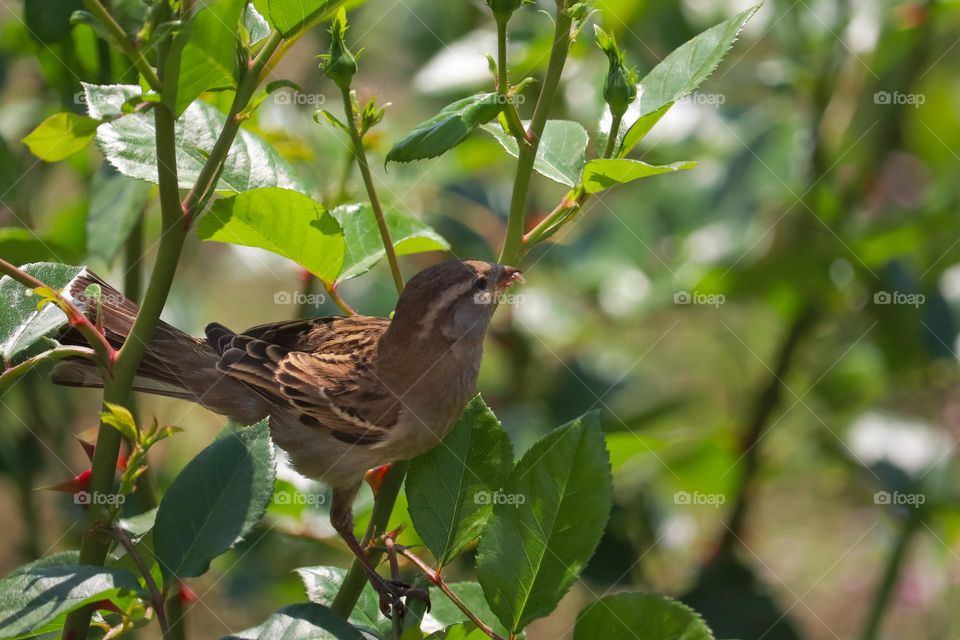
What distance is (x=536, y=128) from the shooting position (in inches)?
60.0

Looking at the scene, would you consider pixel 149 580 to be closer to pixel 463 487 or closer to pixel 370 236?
pixel 463 487

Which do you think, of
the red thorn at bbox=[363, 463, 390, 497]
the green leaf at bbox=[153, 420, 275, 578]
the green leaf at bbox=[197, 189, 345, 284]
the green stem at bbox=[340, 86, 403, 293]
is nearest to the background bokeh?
the red thorn at bbox=[363, 463, 390, 497]

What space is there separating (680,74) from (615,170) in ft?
0.73

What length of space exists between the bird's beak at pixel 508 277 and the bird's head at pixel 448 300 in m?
0.07

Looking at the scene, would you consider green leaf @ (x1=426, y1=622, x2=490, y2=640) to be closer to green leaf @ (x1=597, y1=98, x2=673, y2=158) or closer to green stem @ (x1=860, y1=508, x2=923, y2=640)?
green leaf @ (x1=597, y1=98, x2=673, y2=158)

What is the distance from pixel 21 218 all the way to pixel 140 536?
1.05m

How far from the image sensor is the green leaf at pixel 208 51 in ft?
4.35

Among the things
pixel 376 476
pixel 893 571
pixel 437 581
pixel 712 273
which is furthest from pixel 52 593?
pixel 893 571

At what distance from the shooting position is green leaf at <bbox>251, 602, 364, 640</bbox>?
4.39 feet

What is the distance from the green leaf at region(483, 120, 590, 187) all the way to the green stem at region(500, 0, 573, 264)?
96mm

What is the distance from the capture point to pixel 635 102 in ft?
5.54

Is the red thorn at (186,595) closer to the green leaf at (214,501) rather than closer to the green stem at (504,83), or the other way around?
the green leaf at (214,501)

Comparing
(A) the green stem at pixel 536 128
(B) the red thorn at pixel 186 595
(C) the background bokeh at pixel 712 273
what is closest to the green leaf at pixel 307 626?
(B) the red thorn at pixel 186 595

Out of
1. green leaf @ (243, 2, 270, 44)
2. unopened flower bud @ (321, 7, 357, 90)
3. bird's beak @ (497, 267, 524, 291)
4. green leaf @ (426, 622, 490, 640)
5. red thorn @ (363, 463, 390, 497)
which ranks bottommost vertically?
green leaf @ (426, 622, 490, 640)
